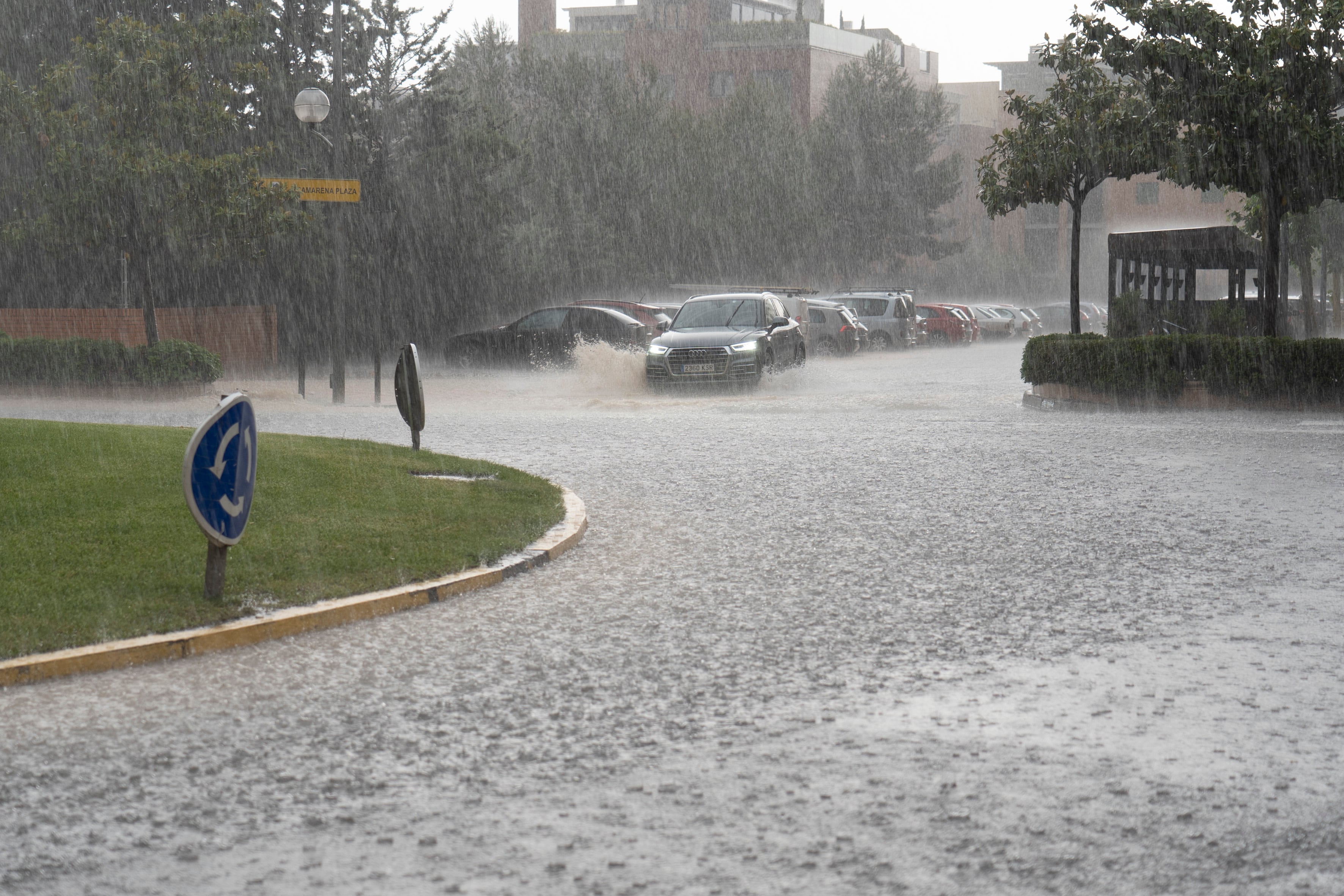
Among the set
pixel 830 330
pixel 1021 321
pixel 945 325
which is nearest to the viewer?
pixel 830 330

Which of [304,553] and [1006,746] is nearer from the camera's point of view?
[1006,746]

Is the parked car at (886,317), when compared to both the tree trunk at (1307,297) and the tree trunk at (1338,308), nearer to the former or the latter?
the tree trunk at (1307,297)

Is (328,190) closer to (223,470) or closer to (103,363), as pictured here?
(103,363)

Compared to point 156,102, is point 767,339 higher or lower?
lower

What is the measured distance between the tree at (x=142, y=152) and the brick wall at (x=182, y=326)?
4131 mm

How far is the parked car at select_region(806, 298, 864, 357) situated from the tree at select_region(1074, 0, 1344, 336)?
52.8 ft

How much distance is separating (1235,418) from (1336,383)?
1936mm

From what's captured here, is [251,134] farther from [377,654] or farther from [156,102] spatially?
[377,654]

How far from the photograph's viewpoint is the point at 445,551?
27.1 ft

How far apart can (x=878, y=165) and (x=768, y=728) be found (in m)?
57.3

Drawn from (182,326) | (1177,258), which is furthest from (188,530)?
(1177,258)

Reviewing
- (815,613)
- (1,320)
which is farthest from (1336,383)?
(1,320)

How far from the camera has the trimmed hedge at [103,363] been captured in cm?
2228

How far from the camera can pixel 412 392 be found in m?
12.9
